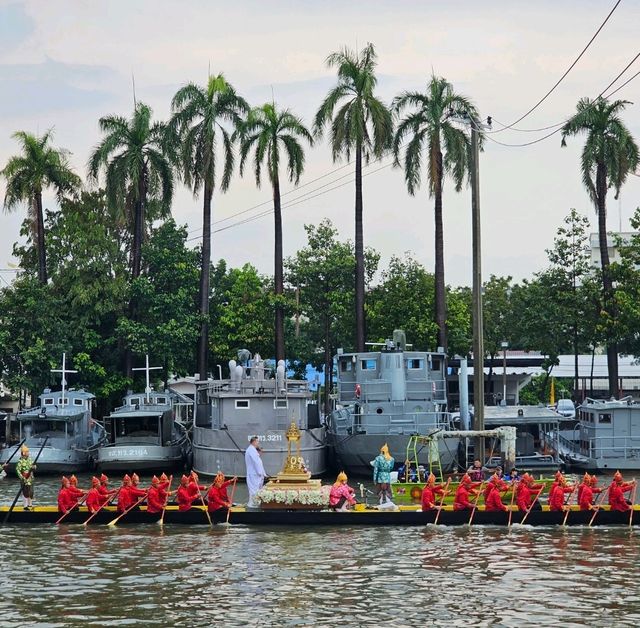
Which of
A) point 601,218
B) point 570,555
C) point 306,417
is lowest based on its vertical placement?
point 570,555

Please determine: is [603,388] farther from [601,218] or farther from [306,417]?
[306,417]

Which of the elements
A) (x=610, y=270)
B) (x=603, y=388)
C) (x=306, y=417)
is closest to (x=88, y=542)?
(x=306, y=417)

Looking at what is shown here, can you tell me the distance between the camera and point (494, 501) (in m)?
30.9

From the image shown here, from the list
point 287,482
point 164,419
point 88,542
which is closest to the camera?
point 88,542

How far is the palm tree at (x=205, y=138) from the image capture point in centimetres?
6438

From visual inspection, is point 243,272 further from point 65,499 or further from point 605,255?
point 65,499

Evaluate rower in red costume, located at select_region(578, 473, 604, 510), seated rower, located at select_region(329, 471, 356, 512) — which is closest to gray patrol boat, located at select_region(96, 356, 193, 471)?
seated rower, located at select_region(329, 471, 356, 512)

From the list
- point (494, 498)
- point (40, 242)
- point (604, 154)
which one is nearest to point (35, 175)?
point (40, 242)

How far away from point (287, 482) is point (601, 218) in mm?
34673

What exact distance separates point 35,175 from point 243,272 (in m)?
14.6

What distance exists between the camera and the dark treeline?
→ 60656mm

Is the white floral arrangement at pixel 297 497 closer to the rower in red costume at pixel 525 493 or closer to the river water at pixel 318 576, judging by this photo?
→ the river water at pixel 318 576

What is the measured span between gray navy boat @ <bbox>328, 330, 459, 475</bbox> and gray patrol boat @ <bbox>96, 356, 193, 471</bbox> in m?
7.29

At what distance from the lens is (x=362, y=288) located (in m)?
60.7
